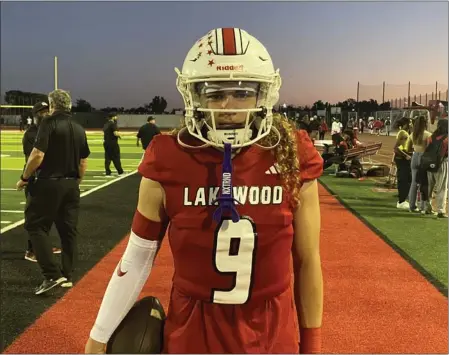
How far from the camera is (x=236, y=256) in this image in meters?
1.31

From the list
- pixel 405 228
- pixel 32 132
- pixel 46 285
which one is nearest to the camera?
pixel 46 285

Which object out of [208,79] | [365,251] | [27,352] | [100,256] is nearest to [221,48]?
[208,79]

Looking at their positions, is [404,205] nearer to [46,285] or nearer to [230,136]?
[46,285]

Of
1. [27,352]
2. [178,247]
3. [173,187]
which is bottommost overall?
[27,352]

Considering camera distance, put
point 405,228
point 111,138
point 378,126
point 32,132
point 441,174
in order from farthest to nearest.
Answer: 1. point 378,126
2. point 111,138
3. point 441,174
4. point 405,228
5. point 32,132

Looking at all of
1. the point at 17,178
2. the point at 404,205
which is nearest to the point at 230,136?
the point at 404,205

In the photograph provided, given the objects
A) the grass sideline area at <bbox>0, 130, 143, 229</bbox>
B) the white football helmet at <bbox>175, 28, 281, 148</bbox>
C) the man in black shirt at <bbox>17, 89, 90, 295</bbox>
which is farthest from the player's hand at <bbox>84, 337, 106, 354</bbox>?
the grass sideline area at <bbox>0, 130, 143, 229</bbox>

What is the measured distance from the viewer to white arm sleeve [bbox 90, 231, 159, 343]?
1.42 meters

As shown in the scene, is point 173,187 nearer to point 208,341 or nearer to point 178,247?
point 178,247

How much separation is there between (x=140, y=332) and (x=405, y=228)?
6763mm

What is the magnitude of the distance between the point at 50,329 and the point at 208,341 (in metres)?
2.91

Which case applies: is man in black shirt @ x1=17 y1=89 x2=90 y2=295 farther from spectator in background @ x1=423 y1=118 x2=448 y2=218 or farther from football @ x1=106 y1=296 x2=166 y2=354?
spectator in background @ x1=423 y1=118 x2=448 y2=218

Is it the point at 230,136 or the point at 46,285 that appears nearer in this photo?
the point at 230,136

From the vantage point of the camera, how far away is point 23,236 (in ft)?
22.0
